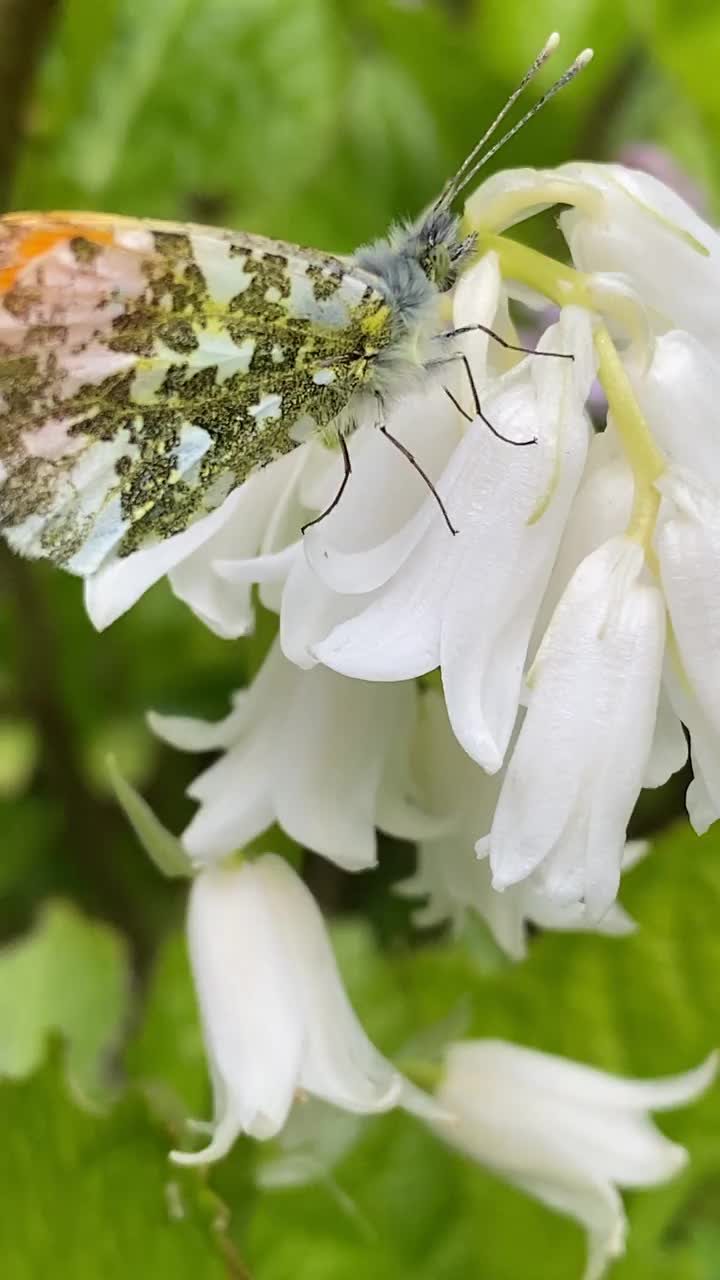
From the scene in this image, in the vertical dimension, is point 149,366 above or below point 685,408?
below

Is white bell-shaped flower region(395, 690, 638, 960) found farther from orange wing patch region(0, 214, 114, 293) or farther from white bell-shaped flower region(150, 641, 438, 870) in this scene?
orange wing patch region(0, 214, 114, 293)

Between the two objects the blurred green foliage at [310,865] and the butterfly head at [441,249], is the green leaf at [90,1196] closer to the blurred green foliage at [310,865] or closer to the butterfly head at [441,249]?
the blurred green foliage at [310,865]

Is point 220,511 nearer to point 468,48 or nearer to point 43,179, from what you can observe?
point 43,179

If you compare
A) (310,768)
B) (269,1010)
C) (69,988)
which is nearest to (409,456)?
(310,768)

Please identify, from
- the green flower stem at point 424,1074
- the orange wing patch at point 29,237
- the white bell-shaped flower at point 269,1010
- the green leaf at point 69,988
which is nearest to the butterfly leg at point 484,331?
the orange wing patch at point 29,237

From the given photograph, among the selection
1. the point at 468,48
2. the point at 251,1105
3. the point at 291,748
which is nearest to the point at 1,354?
the point at 291,748

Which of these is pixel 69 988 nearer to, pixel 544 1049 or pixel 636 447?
pixel 544 1049
